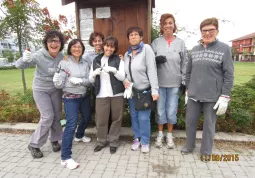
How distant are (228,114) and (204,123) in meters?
1.25

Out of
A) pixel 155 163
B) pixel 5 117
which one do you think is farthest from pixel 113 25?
pixel 5 117

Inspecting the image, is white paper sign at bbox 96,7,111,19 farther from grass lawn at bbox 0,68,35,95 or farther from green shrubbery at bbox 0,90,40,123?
grass lawn at bbox 0,68,35,95

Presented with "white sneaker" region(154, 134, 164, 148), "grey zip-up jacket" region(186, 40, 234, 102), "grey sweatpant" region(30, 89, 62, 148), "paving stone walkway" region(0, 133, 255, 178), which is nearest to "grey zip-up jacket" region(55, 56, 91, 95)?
"grey sweatpant" region(30, 89, 62, 148)

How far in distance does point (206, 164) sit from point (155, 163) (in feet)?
2.47

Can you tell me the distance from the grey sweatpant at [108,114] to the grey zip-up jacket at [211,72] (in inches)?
46.3

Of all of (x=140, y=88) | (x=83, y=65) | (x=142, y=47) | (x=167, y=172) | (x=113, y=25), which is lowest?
(x=167, y=172)

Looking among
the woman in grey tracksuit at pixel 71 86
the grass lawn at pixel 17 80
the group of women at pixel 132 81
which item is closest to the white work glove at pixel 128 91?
the group of women at pixel 132 81

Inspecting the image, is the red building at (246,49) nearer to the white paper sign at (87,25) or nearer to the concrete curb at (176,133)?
the concrete curb at (176,133)

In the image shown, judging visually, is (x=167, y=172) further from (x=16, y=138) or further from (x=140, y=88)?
(x=16, y=138)

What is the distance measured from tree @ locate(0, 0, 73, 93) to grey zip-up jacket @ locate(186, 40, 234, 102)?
3.37 metres

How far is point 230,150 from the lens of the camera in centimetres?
314

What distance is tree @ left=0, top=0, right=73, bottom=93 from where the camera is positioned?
4914 mm

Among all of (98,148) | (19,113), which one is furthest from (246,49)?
(19,113)

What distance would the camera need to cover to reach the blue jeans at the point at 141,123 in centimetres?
302
